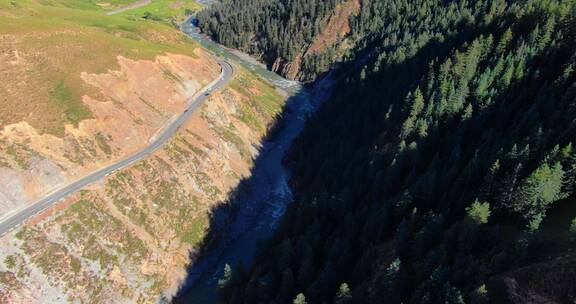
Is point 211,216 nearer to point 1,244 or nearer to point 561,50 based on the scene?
point 1,244

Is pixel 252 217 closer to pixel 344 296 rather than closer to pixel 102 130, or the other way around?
pixel 102 130

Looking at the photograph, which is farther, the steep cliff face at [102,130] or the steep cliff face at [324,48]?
the steep cliff face at [324,48]

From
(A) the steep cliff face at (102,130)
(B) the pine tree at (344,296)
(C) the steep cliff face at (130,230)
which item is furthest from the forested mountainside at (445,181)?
(A) the steep cliff face at (102,130)

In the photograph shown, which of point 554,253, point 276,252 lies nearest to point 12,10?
point 276,252

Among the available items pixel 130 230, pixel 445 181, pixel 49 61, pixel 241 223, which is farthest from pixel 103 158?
pixel 445 181

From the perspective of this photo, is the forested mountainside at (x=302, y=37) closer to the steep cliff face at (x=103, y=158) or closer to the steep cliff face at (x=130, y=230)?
the steep cliff face at (x=103, y=158)

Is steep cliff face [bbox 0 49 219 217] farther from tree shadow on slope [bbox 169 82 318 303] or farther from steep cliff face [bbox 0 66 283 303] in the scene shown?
tree shadow on slope [bbox 169 82 318 303]

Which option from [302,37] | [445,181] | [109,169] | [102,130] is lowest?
[109,169]
